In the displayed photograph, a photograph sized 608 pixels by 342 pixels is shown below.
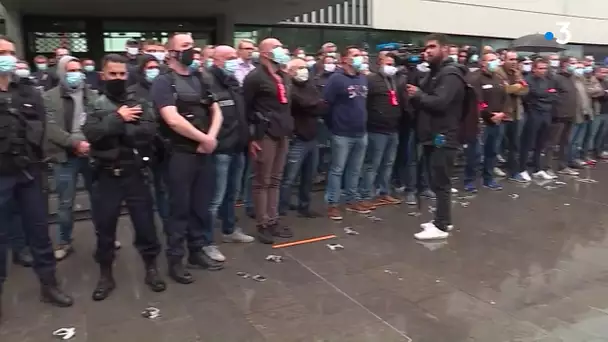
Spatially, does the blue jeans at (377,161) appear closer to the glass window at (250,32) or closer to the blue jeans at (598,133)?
the blue jeans at (598,133)

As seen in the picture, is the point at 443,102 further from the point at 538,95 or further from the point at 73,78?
the point at 538,95

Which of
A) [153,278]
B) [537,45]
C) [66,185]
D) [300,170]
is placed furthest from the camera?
[537,45]

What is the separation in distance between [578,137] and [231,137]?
25.5 ft

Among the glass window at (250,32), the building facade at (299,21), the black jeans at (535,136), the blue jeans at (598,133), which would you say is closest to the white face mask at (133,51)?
the building facade at (299,21)

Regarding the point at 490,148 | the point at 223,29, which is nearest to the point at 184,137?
the point at 490,148

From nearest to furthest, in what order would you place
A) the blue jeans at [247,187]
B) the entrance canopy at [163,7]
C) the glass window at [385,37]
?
the blue jeans at [247,187] < the entrance canopy at [163,7] < the glass window at [385,37]

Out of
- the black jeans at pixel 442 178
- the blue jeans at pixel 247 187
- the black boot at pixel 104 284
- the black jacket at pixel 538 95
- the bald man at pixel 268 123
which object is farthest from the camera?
the black jacket at pixel 538 95

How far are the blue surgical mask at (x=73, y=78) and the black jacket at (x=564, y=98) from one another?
300 inches

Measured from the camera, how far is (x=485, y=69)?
332 inches

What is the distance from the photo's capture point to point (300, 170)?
7.04 metres

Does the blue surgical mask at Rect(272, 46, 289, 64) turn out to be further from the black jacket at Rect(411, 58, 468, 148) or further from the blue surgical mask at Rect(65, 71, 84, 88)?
the blue surgical mask at Rect(65, 71, 84, 88)

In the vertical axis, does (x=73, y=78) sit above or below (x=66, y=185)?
above

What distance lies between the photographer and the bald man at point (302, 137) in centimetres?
639

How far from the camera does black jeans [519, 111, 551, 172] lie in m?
9.22
